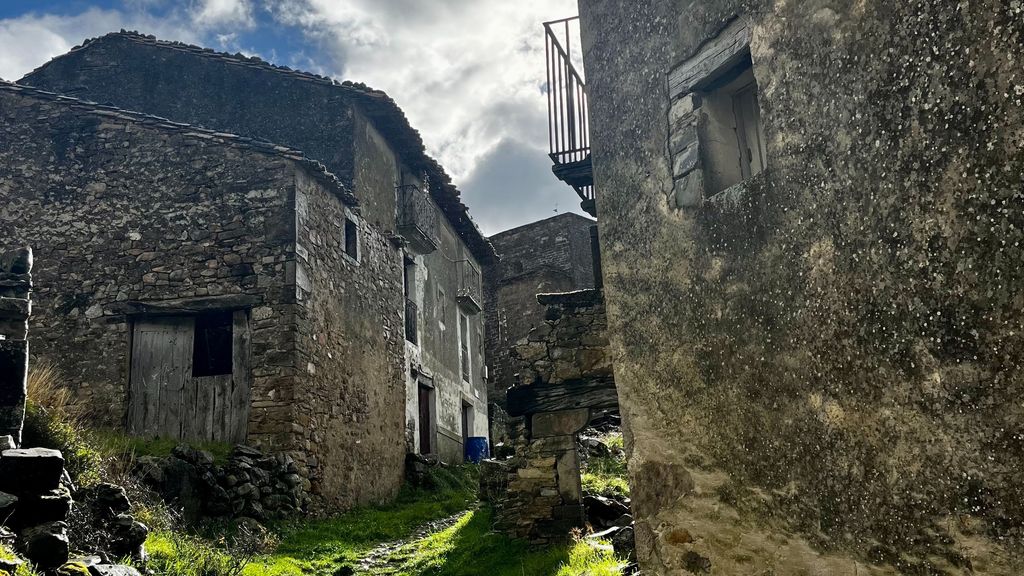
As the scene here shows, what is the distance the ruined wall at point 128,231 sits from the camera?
1095 centimetres

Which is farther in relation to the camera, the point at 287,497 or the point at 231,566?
the point at 287,497

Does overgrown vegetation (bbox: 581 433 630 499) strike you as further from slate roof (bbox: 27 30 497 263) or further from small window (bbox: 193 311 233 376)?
slate roof (bbox: 27 30 497 263)

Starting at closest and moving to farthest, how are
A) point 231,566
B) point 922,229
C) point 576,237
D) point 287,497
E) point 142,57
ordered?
point 922,229 → point 231,566 → point 287,497 → point 142,57 → point 576,237

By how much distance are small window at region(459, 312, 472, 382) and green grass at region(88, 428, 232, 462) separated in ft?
33.1

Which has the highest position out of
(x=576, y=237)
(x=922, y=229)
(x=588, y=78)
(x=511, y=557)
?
(x=576, y=237)

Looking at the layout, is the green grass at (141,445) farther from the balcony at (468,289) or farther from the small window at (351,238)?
the balcony at (468,289)

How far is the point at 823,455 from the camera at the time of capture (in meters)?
4.04

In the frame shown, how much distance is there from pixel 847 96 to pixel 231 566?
586 cm

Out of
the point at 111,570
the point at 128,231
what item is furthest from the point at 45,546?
the point at 128,231

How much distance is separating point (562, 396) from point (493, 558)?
5.57 ft

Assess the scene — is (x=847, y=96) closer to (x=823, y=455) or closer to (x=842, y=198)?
(x=842, y=198)

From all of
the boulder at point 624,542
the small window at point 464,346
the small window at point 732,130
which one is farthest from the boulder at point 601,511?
the small window at point 464,346

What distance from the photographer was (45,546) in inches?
195

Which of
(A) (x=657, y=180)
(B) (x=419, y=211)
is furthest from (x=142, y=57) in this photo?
(A) (x=657, y=180)
